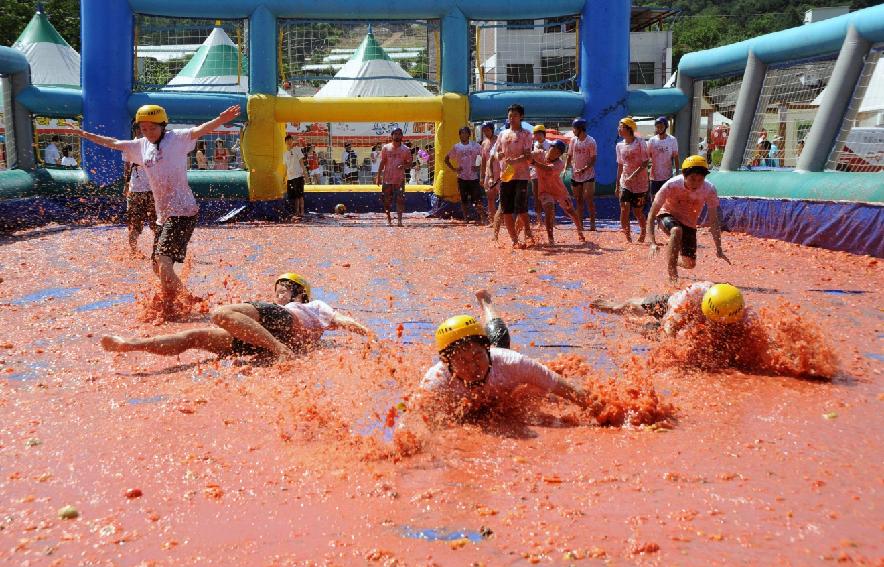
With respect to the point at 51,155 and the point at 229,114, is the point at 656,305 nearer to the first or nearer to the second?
the point at 229,114

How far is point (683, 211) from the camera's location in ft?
29.7

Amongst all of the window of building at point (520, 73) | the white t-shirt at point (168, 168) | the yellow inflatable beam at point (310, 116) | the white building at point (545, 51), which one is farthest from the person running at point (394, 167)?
the window of building at point (520, 73)

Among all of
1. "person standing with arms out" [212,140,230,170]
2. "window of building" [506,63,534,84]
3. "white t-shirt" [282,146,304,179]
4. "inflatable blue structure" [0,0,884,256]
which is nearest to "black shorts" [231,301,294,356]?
"inflatable blue structure" [0,0,884,256]

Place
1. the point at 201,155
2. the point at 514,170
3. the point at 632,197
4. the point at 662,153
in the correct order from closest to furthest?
the point at 514,170
the point at 632,197
the point at 662,153
the point at 201,155

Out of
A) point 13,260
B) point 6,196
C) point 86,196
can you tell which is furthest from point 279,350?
point 86,196

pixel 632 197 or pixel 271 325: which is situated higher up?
pixel 632 197

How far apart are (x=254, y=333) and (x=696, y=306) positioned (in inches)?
114

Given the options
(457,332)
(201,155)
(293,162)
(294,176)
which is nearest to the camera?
(457,332)

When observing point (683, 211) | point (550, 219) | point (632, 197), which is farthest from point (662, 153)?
point (683, 211)

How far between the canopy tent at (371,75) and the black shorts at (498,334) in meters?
22.5

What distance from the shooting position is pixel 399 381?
561 centimetres

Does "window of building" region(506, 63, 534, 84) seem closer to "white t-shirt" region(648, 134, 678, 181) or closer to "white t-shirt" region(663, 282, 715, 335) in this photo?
"white t-shirt" region(648, 134, 678, 181)

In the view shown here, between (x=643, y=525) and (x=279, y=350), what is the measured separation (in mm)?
3096

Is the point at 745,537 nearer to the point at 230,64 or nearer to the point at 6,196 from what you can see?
the point at 6,196
